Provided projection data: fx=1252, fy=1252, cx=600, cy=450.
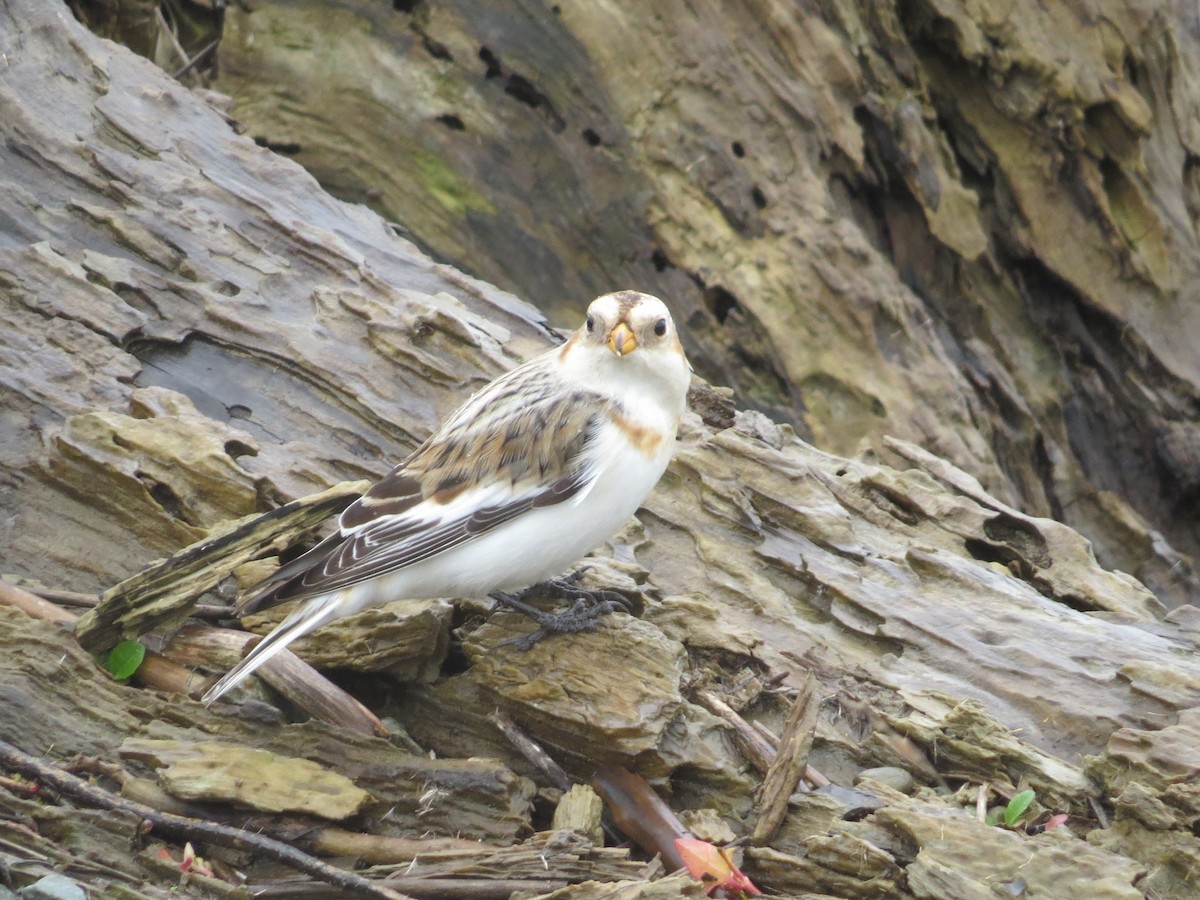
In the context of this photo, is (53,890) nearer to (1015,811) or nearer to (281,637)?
(281,637)

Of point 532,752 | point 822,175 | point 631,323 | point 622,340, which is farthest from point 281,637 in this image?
point 822,175

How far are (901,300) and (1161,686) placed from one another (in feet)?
13.6

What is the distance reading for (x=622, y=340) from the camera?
16.5 ft

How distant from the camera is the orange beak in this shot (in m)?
5.03

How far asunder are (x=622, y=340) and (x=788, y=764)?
1.76 meters

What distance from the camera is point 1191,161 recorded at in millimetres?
8906

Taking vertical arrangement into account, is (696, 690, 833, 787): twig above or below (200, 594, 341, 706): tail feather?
above

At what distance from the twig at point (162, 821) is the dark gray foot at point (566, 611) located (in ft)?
3.85

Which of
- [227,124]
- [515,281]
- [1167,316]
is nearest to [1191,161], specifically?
[1167,316]

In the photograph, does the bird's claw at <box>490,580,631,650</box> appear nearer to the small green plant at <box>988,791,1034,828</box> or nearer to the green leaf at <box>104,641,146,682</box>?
the green leaf at <box>104,641,146,682</box>

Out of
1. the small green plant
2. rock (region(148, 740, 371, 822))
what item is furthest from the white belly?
the small green plant

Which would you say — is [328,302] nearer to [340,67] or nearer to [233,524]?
[233,524]

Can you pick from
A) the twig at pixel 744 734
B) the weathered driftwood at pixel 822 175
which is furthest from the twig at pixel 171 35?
the twig at pixel 744 734

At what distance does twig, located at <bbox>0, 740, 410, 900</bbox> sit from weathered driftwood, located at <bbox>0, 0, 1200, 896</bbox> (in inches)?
4.0
